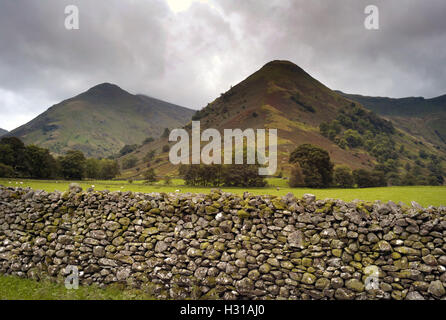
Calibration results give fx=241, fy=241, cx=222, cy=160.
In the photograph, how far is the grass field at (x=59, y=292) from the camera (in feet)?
21.4

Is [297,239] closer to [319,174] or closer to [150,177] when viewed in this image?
[319,174]

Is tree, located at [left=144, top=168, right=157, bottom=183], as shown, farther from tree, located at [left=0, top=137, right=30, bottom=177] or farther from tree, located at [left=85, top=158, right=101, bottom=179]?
tree, located at [left=0, top=137, right=30, bottom=177]

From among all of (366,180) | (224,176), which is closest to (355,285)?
(224,176)

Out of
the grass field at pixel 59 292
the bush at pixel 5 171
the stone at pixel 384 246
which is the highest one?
the bush at pixel 5 171

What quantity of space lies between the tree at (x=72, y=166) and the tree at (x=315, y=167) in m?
43.2

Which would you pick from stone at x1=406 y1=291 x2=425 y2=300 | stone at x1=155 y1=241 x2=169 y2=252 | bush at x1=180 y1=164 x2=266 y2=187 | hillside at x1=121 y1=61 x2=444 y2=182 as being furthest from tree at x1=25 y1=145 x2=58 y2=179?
hillside at x1=121 y1=61 x2=444 y2=182

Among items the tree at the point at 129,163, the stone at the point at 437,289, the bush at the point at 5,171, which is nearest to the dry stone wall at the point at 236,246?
the stone at the point at 437,289

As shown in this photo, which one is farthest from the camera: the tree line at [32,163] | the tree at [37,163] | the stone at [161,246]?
the tree at [37,163]

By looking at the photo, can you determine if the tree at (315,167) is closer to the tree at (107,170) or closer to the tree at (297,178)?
the tree at (297,178)

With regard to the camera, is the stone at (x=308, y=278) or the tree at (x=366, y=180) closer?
the stone at (x=308, y=278)

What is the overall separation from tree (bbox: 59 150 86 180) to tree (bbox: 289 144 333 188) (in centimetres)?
4323

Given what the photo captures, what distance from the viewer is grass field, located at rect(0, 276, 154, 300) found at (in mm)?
6527

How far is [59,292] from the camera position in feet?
22.5

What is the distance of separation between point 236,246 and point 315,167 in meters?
40.8
